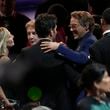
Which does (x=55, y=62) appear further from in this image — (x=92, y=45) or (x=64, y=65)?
(x=92, y=45)

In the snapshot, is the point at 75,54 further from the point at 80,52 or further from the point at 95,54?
the point at 95,54

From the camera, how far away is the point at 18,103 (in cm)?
518

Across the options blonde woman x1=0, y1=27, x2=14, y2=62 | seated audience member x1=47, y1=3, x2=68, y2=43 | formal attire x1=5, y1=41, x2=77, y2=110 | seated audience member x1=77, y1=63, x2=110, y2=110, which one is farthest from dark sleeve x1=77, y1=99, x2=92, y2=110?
seated audience member x1=47, y1=3, x2=68, y2=43

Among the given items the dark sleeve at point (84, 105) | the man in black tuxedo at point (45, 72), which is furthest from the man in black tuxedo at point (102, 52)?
the dark sleeve at point (84, 105)

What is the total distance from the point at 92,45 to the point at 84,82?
1.02 metres

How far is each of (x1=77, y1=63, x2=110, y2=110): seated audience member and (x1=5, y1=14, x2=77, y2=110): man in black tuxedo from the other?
0.69 m

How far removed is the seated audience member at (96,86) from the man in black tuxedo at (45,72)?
69 centimetres

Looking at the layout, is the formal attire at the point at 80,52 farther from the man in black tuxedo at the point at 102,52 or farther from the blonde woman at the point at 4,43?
the blonde woman at the point at 4,43

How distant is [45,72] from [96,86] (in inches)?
31.7

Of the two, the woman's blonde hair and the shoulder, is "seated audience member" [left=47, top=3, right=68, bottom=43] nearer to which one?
the woman's blonde hair

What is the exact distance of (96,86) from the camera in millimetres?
4027

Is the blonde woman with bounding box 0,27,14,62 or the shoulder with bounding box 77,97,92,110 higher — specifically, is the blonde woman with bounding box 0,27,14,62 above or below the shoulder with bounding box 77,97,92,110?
above

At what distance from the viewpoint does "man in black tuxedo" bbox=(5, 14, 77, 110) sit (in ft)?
15.5

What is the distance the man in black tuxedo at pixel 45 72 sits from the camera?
473cm
